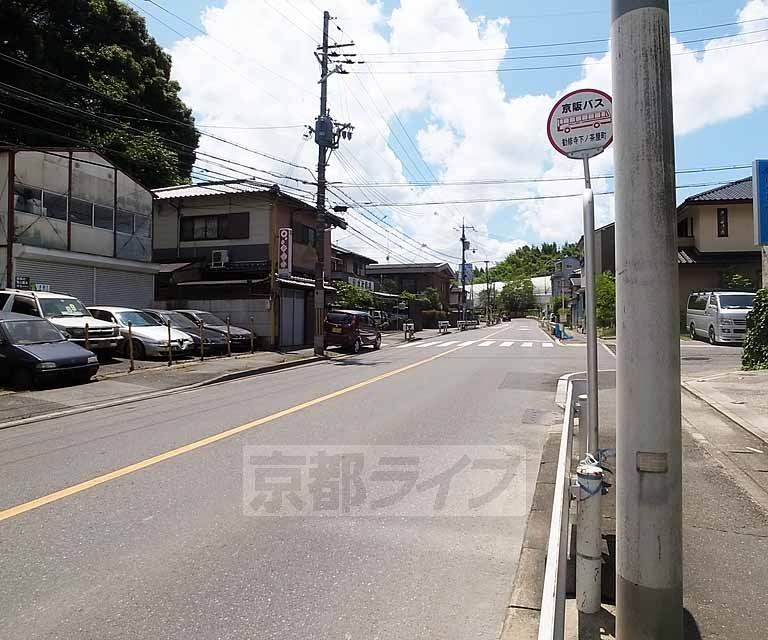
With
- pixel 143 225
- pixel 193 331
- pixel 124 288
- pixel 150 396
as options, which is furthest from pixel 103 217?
pixel 150 396

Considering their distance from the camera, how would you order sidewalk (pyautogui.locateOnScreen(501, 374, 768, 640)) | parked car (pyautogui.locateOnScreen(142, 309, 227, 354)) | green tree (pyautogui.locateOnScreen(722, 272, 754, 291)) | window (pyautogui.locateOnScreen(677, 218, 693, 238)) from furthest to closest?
window (pyautogui.locateOnScreen(677, 218, 693, 238)) → green tree (pyautogui.locateOnScreen(722, 272, 754, 291)) → parked car (pyautogui.locateOnScreen(142, 309, 227, 354)) → sidewalk (pyautogui.locateOnScreen(501, 374, 768, 640))

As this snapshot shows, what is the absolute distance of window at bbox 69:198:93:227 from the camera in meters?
22.4

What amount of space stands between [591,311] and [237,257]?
2495 cm

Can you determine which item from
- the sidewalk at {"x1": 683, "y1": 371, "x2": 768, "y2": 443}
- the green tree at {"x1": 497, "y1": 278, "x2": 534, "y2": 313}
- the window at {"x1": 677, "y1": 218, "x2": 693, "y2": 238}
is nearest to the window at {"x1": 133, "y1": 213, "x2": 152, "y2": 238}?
the sidewalk at {"x1": 683, "y1": 371, "x2": 768, "y2": 443}

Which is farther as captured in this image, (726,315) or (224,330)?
(726,315)

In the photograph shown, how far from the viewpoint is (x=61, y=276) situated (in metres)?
20.9

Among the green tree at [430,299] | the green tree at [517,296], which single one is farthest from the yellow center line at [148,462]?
the green tree at [517,296]

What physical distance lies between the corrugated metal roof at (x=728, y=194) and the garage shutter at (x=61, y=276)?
2850 centimetres

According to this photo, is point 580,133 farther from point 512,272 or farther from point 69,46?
point 512,272

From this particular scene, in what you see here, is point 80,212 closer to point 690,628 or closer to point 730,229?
point 690,628

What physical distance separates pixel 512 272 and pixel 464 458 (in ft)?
439

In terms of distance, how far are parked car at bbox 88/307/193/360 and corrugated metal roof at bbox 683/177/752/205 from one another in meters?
26.3

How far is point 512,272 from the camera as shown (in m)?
137

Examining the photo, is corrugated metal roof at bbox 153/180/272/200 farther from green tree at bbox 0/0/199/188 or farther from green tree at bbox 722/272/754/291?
green tree at bbox 722/272/754/291
